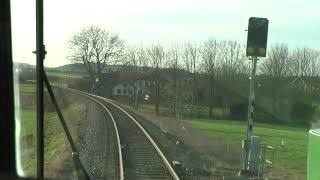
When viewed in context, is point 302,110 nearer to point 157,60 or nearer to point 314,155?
point 157,60

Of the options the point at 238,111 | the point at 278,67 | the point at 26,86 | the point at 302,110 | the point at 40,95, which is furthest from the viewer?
the point at 238,111

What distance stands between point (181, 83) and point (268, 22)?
26119 millimetres

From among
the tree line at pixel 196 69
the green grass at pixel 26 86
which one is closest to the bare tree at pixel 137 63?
the tree line at pixel 196 69

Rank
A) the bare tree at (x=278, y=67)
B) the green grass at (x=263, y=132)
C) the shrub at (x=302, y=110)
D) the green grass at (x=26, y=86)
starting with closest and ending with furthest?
the green grass at (x=26, y=86) < the bare tree at (x=278, y=67) < the shrub at (x=302, y=110) < the green grass at (x=263, y=132)

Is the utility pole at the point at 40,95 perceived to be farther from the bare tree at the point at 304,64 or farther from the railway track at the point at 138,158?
the bare tree at the point at 304,64

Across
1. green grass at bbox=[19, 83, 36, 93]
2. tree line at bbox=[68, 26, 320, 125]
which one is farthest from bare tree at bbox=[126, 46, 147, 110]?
green grass at bbox=[19, 83, 36, 93]

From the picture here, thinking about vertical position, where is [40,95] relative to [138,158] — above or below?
above

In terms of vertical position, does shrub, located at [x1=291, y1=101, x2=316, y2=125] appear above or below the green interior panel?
below

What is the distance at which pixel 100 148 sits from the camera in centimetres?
1656

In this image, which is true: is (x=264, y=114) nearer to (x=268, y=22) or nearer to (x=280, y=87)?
(x=280, y=87)

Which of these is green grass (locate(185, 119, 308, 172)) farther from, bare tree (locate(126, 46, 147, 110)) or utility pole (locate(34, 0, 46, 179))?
utility pole (locate(34, 0, 46, 179))

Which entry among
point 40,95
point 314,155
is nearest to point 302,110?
point 314,155

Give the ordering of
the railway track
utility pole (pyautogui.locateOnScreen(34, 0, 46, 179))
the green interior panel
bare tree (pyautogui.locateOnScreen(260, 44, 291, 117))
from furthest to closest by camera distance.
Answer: bare tree (pyautogui.locateOnScreen(260, 44, 291, 117)), the railway track, the green interior panel, utility pole (pyautogui.locateOnScreen(34, 0, 46, 179))

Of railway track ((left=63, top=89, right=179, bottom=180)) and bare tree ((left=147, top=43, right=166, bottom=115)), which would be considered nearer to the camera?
railway track ((left=63, top=89, right=179, bottom=180))
